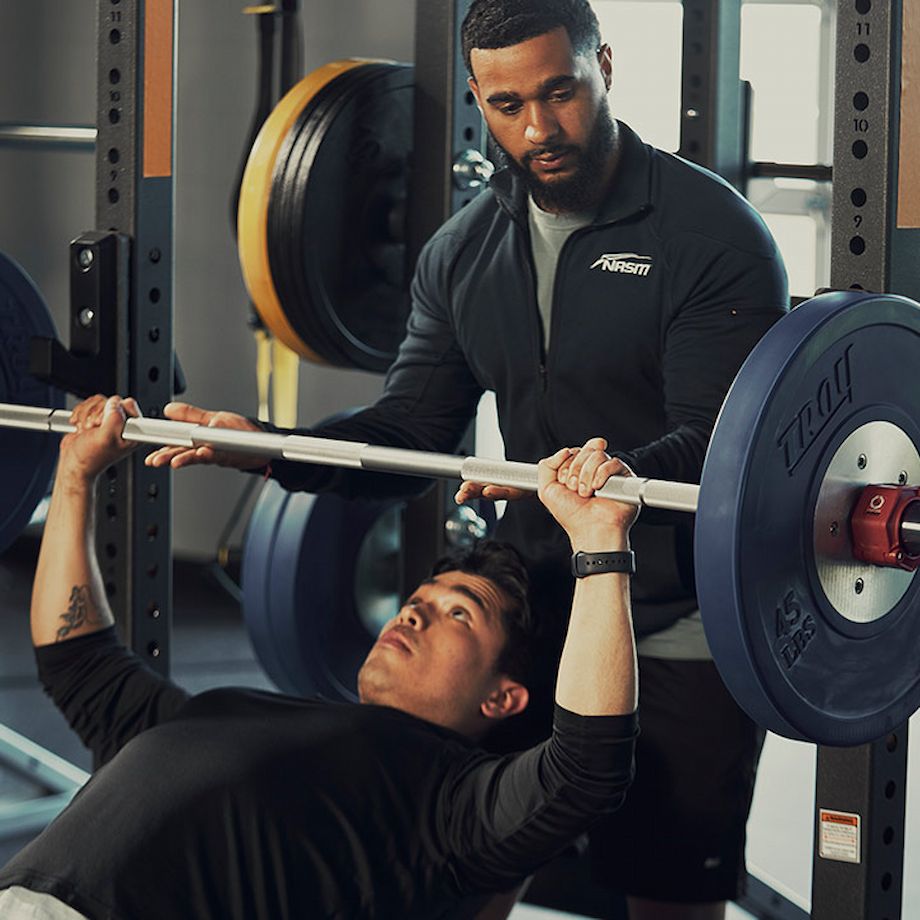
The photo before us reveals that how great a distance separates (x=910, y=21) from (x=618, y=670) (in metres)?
0.87

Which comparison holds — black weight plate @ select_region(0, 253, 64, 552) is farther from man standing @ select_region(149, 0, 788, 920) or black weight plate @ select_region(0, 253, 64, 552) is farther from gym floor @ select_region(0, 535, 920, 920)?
gym floor @ select_region(0, 535, 920, 920)

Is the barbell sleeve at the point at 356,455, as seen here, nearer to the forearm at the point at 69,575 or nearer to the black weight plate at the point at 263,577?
the forearm at the point at 69,575

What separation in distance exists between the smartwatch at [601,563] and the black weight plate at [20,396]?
4.17ft

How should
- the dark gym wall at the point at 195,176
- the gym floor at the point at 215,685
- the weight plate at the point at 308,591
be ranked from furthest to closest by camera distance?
the dark gym wall at the point at 195,176 → the gym floor at the point at 215,685 → the weight plate at the point at 308,591

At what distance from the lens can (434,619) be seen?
246 centimetres

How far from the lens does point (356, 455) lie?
2232 mm

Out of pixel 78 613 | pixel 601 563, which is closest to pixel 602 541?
pixel 601 563

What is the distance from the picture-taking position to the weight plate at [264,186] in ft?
10.7

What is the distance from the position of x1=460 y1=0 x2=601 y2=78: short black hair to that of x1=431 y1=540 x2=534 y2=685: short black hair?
773 millimetres

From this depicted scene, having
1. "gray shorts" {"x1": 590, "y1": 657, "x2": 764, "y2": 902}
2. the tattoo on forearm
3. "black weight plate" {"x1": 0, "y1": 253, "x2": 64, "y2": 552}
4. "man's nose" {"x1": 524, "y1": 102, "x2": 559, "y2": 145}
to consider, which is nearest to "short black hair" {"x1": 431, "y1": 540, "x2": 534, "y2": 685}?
"gray shorts" {"x1": 590, "y1": 657, "x2": 764, "y2": 902}

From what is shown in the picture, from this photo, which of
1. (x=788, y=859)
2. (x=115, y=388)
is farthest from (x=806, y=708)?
(x=788, y=859)

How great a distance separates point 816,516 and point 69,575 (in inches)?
47.5

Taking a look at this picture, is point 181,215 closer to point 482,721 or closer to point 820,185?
point 820,185

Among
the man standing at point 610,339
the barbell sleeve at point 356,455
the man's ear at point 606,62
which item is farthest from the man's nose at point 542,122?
the barbell sleeve at point 356,455
